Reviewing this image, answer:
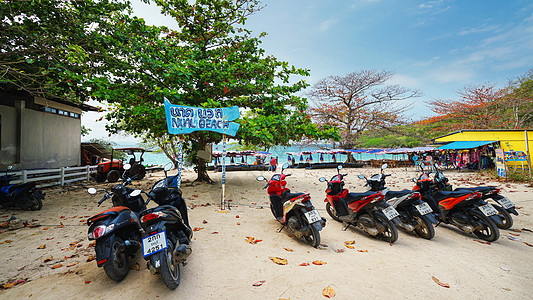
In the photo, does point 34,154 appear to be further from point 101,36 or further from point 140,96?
point 101,36

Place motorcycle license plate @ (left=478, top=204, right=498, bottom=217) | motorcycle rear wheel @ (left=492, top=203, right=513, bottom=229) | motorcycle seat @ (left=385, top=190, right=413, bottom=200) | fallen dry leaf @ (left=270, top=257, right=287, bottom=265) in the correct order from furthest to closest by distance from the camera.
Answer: motorcycle rear wheel @ (left=492, top=203, right=513, bottom=229)
motorcycle seat @ (left=385, top=190, right=413, bottom=200)
motorcycle license plate @ (left=478, top=204, right=498, bottom=217)
fallen dry leaf @ (left=270, top=257, right=287, bottom=265)

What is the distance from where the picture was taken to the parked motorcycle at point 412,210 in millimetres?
4008

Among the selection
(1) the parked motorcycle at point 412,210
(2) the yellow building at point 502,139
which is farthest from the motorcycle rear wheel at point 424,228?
(2) the yellow building at point 502,139

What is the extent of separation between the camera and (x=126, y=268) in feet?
8.83

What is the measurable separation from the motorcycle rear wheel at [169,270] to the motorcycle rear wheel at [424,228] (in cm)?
414

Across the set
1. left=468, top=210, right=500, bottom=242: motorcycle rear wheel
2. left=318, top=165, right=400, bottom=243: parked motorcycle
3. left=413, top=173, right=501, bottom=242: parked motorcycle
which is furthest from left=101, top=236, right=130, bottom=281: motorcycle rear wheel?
left=468, top=210, right=500, bottom=242: motorcycle rear wheel

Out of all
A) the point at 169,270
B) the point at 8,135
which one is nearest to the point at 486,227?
the point at 169,270

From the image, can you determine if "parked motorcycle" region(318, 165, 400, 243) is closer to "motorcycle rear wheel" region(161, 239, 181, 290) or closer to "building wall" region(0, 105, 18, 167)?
"motorcycle rear wheel" region(161, 239, 181, 290)

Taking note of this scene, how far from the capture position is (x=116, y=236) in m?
2.64

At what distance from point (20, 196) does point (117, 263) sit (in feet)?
18.1

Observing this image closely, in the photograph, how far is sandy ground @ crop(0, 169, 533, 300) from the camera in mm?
2412

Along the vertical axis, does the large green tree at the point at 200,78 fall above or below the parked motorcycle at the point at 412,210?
above

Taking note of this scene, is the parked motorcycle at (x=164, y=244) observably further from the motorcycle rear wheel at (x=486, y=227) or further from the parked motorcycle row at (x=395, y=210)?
the motorcycle rear wheel at (x=486, y=227)

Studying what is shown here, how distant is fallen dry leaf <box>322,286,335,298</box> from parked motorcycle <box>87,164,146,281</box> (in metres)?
2.31
